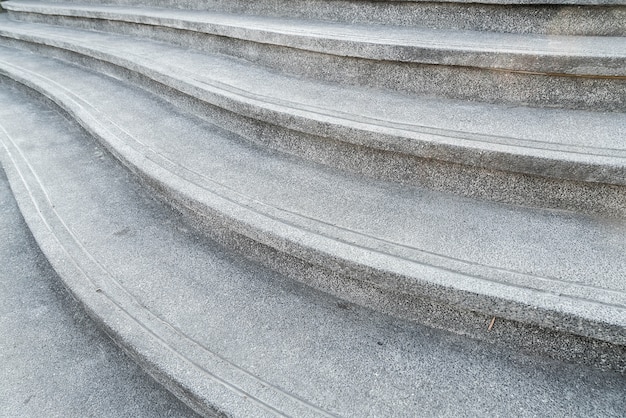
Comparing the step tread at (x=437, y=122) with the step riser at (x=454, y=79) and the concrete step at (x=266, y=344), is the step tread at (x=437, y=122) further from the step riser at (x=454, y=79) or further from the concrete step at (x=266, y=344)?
the concrete step at (x=266, y=344)

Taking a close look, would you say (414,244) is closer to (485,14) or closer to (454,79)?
(454,79)

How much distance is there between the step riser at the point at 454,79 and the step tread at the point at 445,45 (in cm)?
4

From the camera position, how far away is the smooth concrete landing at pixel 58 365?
5.12ft

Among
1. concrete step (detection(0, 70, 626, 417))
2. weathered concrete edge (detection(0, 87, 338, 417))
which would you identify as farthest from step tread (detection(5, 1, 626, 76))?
weathered concrete edge (detection(0, 87, 338, 417))

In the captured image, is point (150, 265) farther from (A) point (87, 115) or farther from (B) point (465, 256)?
(A) point (87, 115)

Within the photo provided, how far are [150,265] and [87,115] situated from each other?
6.52ft

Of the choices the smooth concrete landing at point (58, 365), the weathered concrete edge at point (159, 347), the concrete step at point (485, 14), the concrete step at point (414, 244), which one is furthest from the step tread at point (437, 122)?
the smooth concrete landing at point (58, 365)

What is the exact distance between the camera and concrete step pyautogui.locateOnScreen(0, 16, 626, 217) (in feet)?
5.68

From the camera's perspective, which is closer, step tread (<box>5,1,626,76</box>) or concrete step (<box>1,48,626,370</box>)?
concrete step (<box>1,48,626,370</box>)

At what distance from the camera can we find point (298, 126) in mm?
2252

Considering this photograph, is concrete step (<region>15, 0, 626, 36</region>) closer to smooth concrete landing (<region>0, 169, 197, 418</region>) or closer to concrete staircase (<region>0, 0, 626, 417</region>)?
concrete staircase (<region>0, 0, 626, 417</region>)

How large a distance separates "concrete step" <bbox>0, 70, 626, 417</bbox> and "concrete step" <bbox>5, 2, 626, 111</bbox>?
56.3 inches

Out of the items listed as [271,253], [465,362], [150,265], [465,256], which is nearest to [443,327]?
[465,362]

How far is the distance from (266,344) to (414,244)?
0.74 metres
